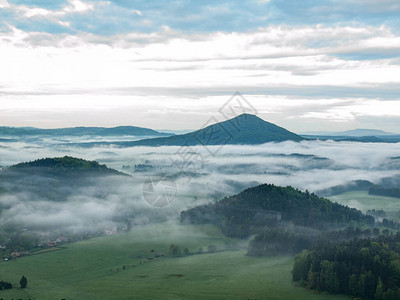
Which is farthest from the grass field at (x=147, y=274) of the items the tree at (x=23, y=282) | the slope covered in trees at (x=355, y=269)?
the slope covered in trees at (x=355, y=269)

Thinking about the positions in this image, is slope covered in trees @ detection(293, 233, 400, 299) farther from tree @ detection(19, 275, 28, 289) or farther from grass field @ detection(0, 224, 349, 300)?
tree @ detection(19, 275, 28, 289)

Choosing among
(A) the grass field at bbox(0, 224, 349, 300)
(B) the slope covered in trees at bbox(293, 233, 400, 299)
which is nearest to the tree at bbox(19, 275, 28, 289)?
(A) the grass field at bbox(0, 224, 349, 300)

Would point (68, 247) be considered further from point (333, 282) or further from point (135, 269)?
point (333, 282)

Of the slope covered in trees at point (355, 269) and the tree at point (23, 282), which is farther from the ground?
the slope covered in trees at point (355, 269)

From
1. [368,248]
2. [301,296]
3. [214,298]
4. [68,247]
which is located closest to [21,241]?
[68,247]

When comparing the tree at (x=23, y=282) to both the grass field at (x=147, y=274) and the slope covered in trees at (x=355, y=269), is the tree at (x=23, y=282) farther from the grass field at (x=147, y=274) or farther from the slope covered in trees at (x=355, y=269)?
the slope covered in trees at (x=355, y=269)

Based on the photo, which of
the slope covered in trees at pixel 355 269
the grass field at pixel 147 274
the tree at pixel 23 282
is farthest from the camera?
the tree at pixel 23 282

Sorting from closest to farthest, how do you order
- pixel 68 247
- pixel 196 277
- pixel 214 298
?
pixel 214 298 < pixel 196 277 < pixel 68 247

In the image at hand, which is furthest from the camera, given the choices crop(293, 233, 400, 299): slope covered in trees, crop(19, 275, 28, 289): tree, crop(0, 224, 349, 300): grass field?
crop(19, 275, 28, 289): tree
